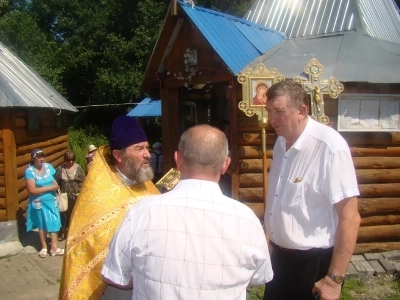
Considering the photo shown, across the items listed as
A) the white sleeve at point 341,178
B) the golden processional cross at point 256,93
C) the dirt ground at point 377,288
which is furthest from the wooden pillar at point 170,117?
the white sleeve at point 341,178

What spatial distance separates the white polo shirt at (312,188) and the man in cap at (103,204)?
0.86 m

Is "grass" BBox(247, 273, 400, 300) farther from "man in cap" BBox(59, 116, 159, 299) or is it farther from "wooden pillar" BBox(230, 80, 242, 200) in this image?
"man in cap" BBox(59, 116, 159, 299)

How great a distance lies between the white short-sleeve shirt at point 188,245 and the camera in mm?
1686

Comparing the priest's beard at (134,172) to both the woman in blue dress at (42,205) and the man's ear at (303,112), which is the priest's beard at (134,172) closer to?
the man's ear at (303,112)

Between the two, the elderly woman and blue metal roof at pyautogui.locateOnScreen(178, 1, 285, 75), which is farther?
the elderly woman

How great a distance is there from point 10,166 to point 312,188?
6.27 metres

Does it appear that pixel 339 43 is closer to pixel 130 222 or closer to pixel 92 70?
pixel 130 222

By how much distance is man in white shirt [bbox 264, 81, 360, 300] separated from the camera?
248 centimetres

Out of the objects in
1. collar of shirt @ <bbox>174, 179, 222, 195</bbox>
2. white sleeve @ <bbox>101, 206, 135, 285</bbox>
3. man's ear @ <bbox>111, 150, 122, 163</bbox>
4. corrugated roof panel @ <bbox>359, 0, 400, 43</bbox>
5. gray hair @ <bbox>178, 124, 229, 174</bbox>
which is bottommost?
white sleeve @ <bbox>101, 206, 135, 285</bbox>

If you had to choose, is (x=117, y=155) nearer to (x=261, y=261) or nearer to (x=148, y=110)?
(x=261, y=261)

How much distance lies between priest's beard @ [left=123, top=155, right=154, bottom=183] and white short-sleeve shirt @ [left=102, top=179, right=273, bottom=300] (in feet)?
3.50

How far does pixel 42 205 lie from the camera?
7.17 metres

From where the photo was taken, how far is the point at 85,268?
2.58 m

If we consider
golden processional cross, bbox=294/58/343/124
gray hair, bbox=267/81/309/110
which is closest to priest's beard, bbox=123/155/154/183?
gray hair, bbox=267/81/309/110
